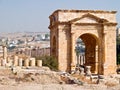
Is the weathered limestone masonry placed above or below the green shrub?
above

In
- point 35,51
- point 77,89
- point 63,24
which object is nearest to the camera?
point 77,89

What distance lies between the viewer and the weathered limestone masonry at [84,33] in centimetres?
3083

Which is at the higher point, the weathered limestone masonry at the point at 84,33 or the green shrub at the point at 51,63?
the weathered limestone masonry at the point at 84,33

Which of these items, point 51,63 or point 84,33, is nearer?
point 51,63

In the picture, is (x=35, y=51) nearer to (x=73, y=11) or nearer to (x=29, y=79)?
(x=73, y=11)

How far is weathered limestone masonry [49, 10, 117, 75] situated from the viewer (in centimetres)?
3083

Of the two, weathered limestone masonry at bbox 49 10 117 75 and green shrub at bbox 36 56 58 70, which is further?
weathered limestone masonry at bbox 49 10 117 75

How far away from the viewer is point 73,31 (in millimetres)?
30859

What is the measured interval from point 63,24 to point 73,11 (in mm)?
1291

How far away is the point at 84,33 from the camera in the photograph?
103ft

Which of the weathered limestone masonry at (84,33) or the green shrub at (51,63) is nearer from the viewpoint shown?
the green shrub at (51,63)

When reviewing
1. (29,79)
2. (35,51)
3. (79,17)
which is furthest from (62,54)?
(35,51)

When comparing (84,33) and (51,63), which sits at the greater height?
(84,33)

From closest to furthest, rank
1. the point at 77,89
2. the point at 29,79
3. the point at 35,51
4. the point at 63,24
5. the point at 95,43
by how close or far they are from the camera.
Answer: the point at 77,89
the point at 29,79
the point at 63,24
the point at 95,43
the point at 35,51
